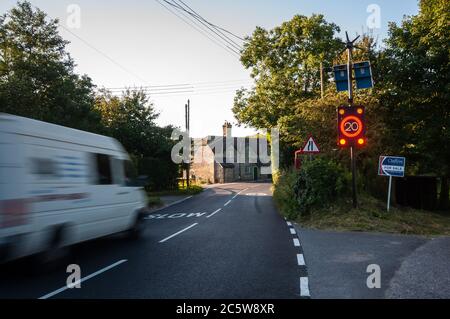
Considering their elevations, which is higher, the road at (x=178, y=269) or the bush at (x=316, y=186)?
the bush at (x=316, y=186)

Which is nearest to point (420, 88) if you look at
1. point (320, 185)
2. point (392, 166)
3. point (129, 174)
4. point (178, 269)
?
point (392, 166)

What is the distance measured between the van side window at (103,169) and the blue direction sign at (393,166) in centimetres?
1021

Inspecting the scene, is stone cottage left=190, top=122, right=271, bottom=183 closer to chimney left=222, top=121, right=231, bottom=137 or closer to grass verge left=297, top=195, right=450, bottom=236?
chimney left=222, top=121, right=231, bottom=137

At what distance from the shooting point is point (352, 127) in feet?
41.9

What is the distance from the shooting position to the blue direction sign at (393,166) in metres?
14.4

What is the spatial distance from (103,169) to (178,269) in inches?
123

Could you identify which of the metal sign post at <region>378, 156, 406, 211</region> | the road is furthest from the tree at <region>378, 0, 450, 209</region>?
the road

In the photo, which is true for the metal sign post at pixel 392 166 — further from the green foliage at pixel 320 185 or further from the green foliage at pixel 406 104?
the green foliage at pixel 406 104

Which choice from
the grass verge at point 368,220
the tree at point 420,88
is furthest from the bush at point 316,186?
the tree at point 420,88

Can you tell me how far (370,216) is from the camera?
512 inches
